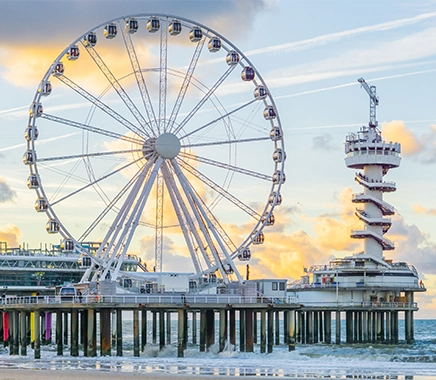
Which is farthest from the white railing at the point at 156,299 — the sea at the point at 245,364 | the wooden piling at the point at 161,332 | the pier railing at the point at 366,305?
the pier railing at the point at 366,305

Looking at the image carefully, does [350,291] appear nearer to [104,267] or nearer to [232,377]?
[104,267]

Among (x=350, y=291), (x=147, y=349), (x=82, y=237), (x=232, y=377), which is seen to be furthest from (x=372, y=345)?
(x=232, y=377)

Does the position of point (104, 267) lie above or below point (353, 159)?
below

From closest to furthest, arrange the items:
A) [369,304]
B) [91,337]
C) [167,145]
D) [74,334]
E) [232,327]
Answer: [91,337] → [74,334] → [167,145] → [232,327] → [369,304]

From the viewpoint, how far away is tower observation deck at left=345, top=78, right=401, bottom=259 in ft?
338

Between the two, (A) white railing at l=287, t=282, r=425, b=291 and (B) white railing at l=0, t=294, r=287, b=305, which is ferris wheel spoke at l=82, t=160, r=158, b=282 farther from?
(A) white railing at l=287, t=282, r=425, b=291

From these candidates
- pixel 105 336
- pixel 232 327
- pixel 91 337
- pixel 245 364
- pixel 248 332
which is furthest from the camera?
pixel 232 327

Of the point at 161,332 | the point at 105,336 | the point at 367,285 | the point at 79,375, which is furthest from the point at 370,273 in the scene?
the point at 79,375

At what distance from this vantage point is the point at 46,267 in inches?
4168

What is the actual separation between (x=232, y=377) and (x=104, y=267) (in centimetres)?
1985

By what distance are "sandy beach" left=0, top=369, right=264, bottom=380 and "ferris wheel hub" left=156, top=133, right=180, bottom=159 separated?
20.0m

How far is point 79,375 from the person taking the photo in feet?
170

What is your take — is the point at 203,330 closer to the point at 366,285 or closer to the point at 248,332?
the point at 248,332

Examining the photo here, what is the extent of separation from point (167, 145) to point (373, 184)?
37.2m
